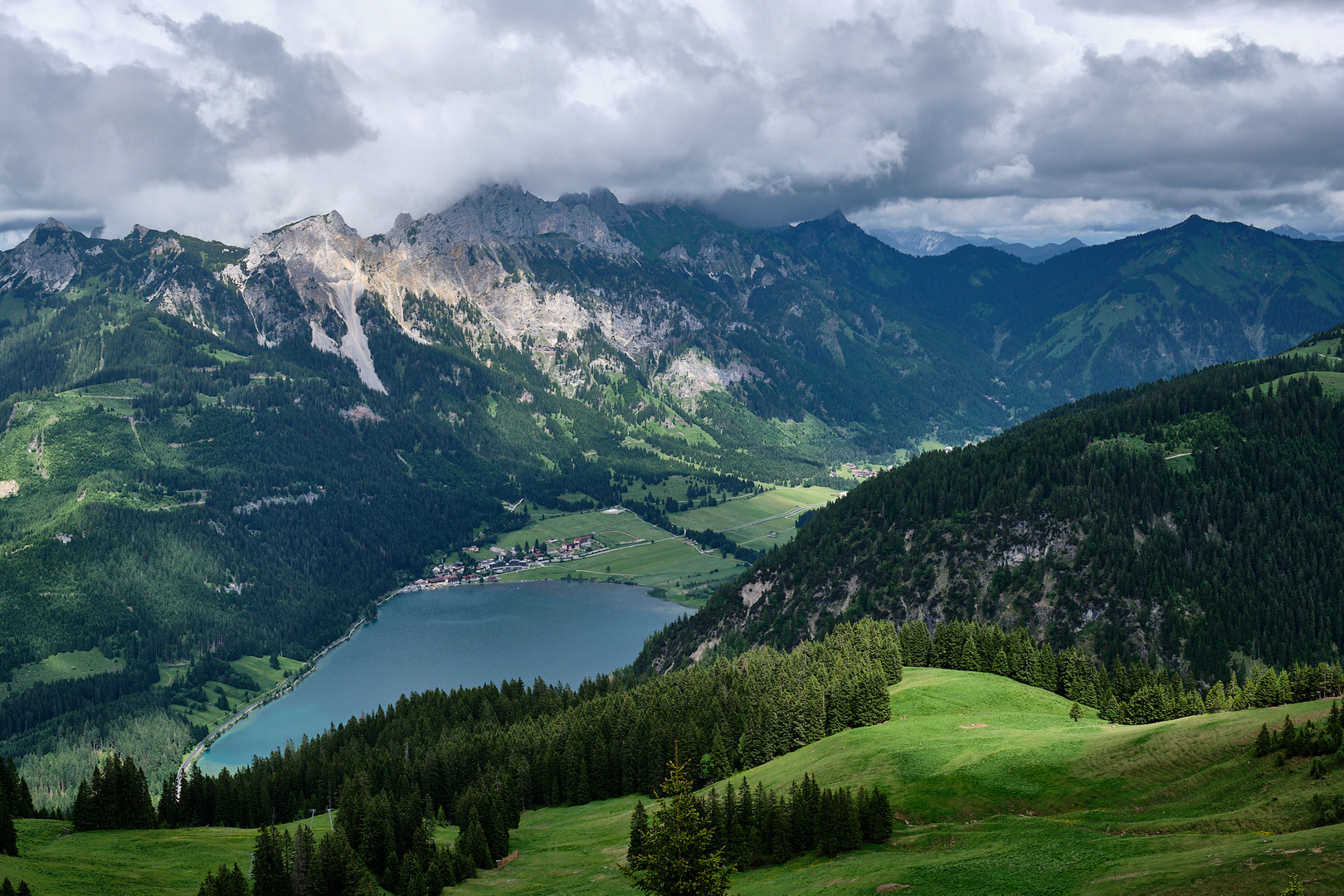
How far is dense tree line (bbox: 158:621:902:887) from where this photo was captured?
3501 inches

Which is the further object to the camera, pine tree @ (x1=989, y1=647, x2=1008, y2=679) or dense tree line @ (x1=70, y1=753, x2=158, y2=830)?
pine tree @ (x1=989, y1=647, x2=1008, y2=679)

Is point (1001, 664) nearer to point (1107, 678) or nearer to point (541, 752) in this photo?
point (1107, 678)

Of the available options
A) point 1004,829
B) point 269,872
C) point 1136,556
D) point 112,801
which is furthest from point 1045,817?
point 1136,556

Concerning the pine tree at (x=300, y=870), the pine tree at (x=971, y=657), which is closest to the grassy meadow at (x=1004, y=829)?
the pine tree at (x=300, y=870)

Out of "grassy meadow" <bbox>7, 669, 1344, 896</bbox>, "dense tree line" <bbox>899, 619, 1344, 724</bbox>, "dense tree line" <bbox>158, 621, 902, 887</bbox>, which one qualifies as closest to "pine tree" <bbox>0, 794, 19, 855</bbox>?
"grassy meadow" <bbox>7, 669, 1344, 896</bbox>

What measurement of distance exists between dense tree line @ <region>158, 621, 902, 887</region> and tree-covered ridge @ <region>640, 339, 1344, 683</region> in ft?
169

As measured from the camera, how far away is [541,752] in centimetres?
11088

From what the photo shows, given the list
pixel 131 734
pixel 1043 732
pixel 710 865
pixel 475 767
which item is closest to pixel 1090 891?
pixel 710 865

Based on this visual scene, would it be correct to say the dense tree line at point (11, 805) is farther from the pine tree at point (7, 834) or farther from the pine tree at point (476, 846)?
the pine tree at point (476, 846)

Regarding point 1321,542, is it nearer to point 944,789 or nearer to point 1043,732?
point 1043,732

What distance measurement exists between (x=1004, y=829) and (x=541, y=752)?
62.1 m

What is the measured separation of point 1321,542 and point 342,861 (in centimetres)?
17302

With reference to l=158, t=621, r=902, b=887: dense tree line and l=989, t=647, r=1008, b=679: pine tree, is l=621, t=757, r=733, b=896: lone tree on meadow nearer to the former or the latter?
l=158, t=621, r=902, b=887: dense tree line

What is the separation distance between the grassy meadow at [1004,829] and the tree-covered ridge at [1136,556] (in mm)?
72539
